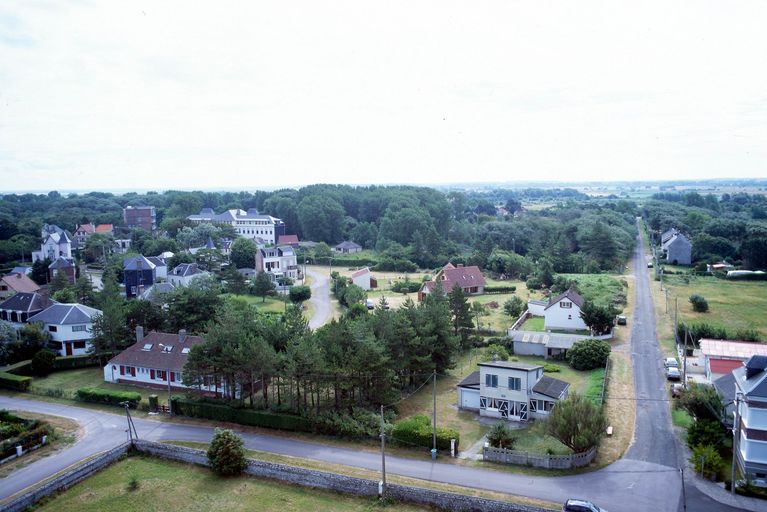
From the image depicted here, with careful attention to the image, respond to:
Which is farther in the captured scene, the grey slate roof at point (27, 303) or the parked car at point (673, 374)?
the grey slate roof at point (27, 303)

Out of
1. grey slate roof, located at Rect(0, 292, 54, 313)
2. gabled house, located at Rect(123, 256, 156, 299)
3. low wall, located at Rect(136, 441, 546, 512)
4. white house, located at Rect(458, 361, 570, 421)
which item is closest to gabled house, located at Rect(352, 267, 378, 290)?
gabled house, located at Rect(123, 256, 156, 299)

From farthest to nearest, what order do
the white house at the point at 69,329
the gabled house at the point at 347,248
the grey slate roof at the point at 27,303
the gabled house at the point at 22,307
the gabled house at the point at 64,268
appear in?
the gabled house at the point at 347,248 → the gabled house at the point at 64,268 → the grey slate roof at the point at 27,303 → the gabled house at the point at 22,307 → the white house at the point at 69,329

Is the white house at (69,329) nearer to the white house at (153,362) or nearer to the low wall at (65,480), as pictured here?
the white house at (153,362)

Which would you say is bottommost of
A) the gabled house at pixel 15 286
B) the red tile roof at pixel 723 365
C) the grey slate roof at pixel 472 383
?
the grey slate roof at pixel 472 383

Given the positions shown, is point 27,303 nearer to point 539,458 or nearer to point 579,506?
point 539,458

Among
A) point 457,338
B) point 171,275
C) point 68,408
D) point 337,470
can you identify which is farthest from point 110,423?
point 171,275

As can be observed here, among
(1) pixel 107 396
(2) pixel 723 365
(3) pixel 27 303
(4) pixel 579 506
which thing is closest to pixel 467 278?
(2) pixel 723 365

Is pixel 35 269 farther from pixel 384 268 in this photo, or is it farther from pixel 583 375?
pixel 583 375

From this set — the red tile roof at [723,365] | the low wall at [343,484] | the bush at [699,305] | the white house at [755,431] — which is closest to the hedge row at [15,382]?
the low wall at [343,484]

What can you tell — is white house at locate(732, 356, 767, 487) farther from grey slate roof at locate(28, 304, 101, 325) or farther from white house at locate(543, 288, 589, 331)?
grey slate roof at locate(28, 304, 101, 325)
